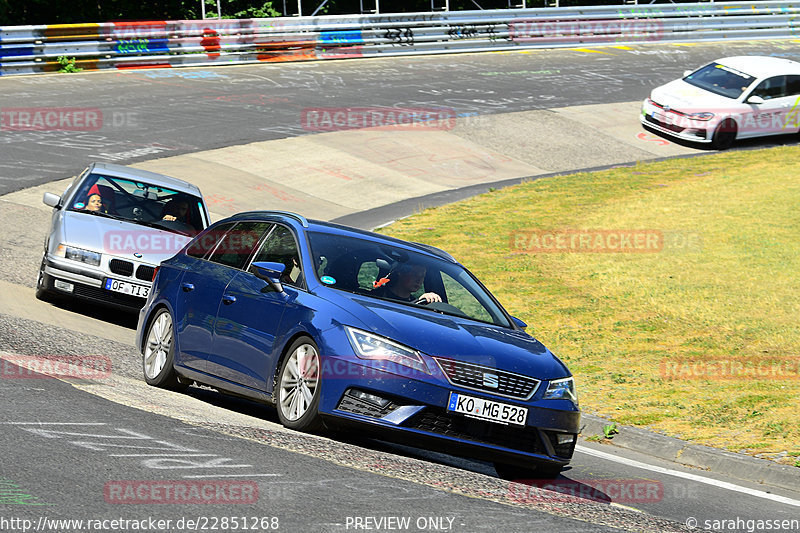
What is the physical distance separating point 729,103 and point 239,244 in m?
19.6

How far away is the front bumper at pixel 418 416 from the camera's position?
22.9ft

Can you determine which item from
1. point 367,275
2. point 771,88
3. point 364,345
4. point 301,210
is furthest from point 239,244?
point 771,88

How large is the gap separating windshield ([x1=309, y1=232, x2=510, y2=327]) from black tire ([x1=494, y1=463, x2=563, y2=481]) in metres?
1.13

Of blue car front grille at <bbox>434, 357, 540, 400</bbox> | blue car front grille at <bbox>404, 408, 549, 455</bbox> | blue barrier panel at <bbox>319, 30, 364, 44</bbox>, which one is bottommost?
blue car front grille at <bbox>404, 408, 549, 455</bbox>

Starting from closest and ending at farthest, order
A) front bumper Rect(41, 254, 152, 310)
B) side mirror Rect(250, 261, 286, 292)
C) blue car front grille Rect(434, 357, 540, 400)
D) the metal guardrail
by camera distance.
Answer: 1. blue car front grille Rect(434, 357, 540, 400)
2. side mirror Rect(250, 261, 286, 292)
3. front bumper Rect(41, 254, 152, 310)
4. the metal guardrail

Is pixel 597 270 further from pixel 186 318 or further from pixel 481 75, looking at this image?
pixel 481 75

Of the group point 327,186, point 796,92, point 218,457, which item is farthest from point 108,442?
point 796,92

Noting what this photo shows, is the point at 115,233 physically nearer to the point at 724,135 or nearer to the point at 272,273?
the point at 272,273

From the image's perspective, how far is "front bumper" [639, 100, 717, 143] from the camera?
25750mm

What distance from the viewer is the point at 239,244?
8891 mm

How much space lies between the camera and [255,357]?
7.92m

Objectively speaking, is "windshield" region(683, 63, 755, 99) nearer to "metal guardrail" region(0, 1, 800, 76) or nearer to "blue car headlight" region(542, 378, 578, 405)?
"metal guardrail" region(0, 1, 800, 76)

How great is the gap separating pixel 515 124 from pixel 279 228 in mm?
18578

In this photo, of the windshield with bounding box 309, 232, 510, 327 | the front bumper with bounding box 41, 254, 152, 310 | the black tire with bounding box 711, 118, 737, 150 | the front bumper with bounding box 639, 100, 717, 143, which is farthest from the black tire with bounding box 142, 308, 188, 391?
the black tire with bounding box 711, 118, 737, 150
